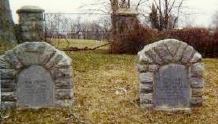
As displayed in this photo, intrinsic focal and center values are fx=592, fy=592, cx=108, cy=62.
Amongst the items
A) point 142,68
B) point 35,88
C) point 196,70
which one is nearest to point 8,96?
point 35,88

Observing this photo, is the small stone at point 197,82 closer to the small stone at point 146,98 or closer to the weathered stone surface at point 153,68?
the weathered stone surface at point 153,68

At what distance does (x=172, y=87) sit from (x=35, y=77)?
253 cm

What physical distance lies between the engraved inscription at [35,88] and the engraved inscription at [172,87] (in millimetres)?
1986

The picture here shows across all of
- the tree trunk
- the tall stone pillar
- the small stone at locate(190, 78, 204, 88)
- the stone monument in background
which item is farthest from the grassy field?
the tall stone pillar

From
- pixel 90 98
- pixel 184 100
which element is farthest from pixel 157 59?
pixel 90 98

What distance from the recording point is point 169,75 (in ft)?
35.8

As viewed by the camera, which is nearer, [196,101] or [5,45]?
[196,101]

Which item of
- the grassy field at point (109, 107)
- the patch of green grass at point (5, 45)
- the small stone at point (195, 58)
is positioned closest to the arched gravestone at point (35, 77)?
the grassy field at point (109, 107)

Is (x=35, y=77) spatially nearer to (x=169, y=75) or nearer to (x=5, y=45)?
(x=169, y=75)

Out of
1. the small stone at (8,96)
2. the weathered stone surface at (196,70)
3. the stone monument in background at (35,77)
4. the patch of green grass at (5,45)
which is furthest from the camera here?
the patch of green grass at (5,45)

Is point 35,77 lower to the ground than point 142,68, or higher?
lower

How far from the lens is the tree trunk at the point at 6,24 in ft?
56.4

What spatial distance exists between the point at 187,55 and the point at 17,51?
10.2 ft

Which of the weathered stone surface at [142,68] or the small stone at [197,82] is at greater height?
the weathered stone surface at [142,68]
